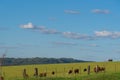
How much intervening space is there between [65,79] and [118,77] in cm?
682

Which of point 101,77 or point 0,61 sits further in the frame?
point 101,77

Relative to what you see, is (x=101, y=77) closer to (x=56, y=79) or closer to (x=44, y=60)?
(x=56, y=79)

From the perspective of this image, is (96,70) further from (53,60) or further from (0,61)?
(53,60)

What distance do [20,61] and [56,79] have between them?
101865mm

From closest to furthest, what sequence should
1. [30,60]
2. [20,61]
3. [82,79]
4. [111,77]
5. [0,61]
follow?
[0,61] → [82,79] → [111,77] → [20,61] → [30,60]

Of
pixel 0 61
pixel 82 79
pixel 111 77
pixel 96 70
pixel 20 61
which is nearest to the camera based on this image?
pixel 0 61

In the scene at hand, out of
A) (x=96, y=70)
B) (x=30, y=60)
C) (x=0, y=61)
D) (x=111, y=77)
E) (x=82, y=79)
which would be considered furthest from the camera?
(x=30, y=60)

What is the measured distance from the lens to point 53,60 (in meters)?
157

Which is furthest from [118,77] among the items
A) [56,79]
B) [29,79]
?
[29,79]

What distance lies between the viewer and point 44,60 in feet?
497

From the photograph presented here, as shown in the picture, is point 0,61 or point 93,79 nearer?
point 0,61

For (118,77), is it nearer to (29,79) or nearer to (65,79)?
(65,79)

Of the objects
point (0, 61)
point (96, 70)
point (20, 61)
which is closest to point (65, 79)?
point (96, 70)

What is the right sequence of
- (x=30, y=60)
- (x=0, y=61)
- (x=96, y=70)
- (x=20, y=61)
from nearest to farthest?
(x=0, y=61) < (x=96, y=70) < (x=20, y=61) < (x=30, y=60)
